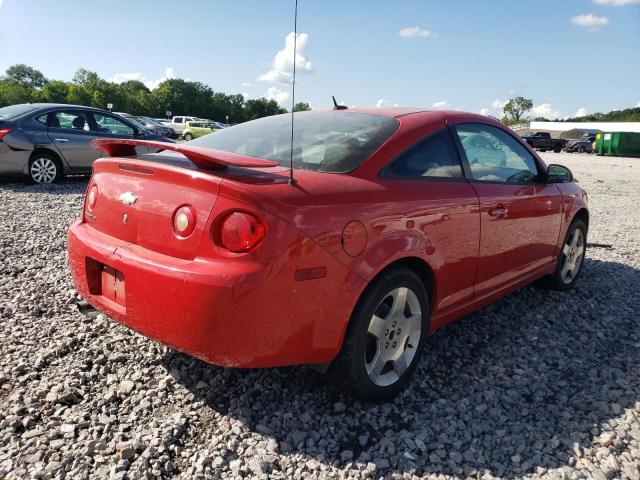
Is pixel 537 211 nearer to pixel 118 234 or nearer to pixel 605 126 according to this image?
pixel 118 234

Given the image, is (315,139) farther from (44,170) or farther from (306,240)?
(44,170)

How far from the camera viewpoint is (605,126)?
77.2 meters

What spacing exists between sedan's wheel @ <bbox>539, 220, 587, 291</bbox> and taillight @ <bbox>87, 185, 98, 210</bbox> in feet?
12.1

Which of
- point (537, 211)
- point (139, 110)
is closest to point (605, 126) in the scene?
point (139, 110)

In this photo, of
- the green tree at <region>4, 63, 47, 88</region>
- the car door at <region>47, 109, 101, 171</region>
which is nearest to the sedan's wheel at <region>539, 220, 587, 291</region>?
the car door at <region>47, 109, 101, 171</region>

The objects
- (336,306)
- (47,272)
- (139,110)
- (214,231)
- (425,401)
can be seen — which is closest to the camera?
(214,231)

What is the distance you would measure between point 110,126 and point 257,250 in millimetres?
9119

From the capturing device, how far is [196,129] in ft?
124

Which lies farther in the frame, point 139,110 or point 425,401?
point 139,110

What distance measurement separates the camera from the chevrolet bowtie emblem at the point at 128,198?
244 cm

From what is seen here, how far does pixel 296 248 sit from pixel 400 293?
29.7 inches

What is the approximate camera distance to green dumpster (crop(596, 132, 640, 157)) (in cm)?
3616

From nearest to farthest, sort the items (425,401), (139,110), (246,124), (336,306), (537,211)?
(336,306) → (425,401) → (246,124) → (537,211) → (139,110)

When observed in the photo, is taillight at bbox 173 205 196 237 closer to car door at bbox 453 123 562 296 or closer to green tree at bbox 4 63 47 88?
car door at bbox 453 123 562 296
